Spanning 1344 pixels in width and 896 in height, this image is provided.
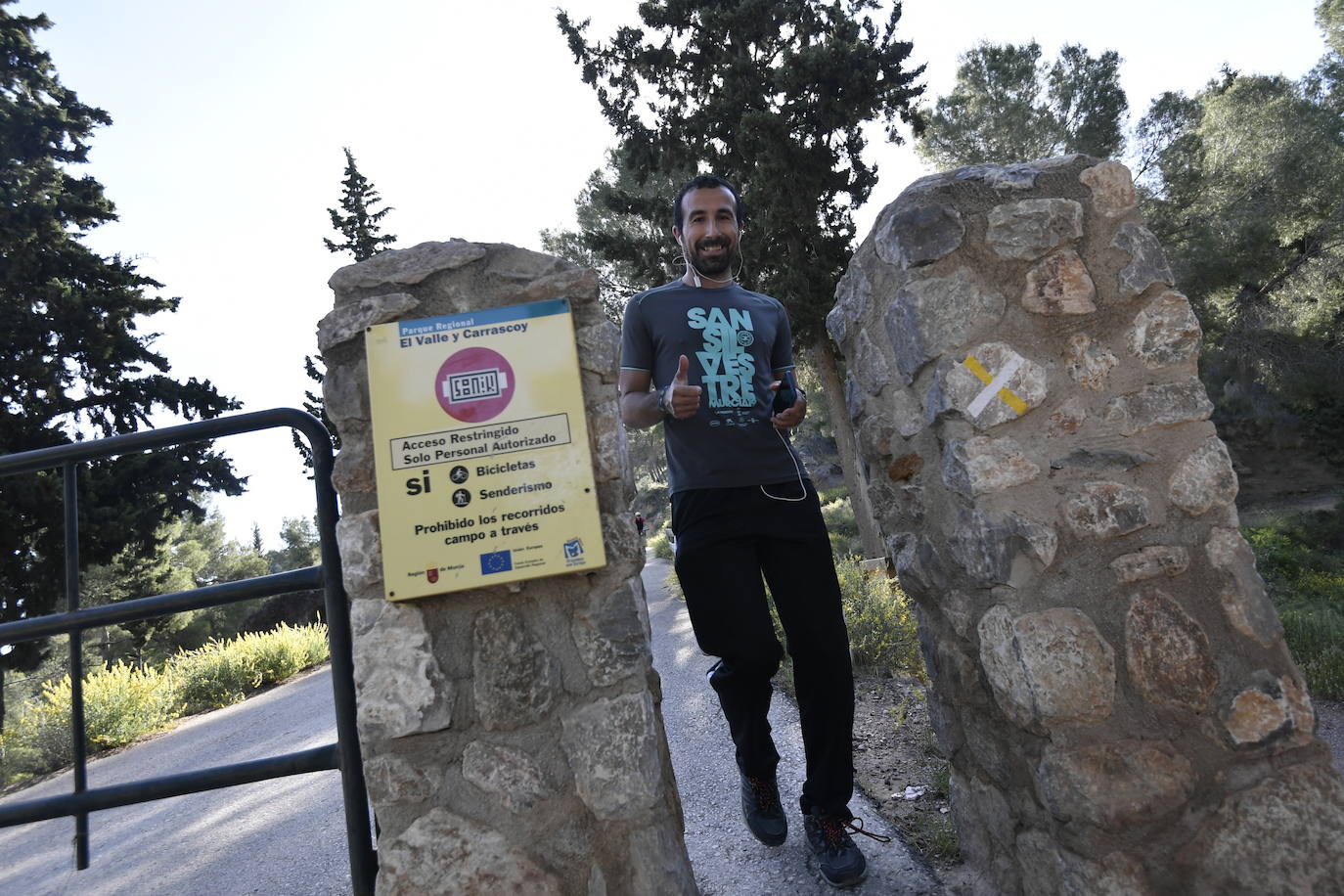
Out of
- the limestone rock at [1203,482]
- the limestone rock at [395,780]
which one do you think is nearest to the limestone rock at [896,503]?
the limestone rock at [1203,482]

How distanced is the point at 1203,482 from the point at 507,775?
1795 mm

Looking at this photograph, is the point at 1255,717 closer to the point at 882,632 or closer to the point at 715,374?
the point at 715,374

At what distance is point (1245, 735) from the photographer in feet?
5.45

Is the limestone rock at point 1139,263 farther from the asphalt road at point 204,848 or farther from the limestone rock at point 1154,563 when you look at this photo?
the asphalt road at point 204,848

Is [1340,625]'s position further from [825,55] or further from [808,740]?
[825,55]

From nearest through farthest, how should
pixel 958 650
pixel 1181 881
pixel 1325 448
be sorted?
pixel 1181 881
pixel 958 650
pixel 1325 448

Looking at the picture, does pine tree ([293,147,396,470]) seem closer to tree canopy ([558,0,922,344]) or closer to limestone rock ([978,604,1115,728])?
tree canopy ([558,0,922,344])

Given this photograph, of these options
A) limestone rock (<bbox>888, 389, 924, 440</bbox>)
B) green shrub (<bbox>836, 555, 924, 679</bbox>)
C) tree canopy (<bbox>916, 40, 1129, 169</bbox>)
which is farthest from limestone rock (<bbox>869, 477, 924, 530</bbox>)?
tree canopy (<bbox>916, 40, 1129, 169</bbox>)

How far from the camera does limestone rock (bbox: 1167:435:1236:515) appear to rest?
1776 millimetres

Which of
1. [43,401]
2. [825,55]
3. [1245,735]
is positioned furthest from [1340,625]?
[43,401]

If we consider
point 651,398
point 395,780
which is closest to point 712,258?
point 651,398

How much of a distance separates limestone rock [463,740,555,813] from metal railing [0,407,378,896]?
1.07ft

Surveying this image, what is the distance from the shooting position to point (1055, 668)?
171cm

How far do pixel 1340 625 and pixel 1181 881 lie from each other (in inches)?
215
